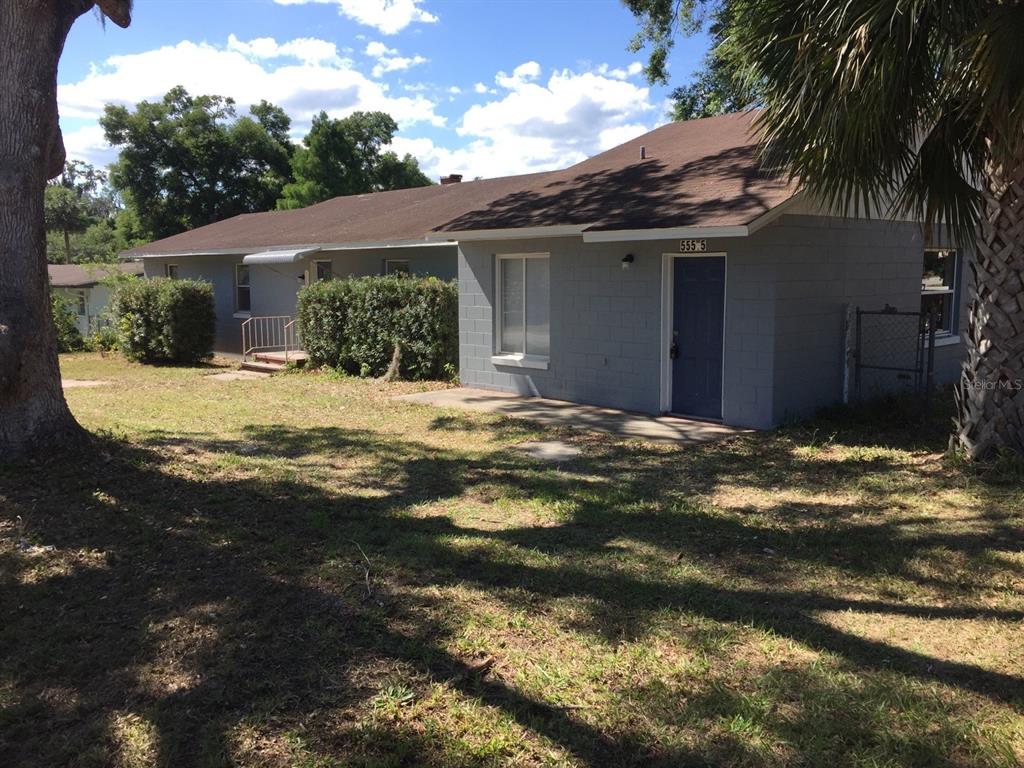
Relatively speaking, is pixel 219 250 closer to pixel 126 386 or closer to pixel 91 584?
pixel 126 386

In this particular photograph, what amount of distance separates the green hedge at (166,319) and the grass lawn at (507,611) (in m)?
11.4

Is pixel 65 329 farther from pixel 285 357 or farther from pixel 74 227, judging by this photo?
pixel 74 227

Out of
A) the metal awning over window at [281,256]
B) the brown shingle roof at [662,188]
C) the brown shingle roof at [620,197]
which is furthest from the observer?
the metal awning over window at [281,256]

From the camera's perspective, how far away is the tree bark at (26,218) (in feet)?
23.4

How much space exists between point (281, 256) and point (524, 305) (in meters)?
8.07

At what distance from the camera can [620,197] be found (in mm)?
12078

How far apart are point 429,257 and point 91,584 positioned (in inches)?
515

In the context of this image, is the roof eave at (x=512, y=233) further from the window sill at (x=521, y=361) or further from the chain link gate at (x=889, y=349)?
the chain link gate at (x=889, y=349)

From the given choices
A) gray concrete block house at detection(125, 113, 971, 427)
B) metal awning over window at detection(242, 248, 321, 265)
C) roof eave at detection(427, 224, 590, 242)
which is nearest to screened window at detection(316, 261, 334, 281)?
metal awning over window at detection(242, 248, 321, 265)

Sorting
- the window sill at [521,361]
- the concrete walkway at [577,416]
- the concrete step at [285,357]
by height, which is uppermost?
the window sill at [521,361]

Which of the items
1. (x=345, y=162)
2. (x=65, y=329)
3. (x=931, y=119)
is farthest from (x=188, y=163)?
(x=931, y=119)

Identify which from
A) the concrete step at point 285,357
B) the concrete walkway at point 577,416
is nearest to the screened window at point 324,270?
the concrete step at point 285,357

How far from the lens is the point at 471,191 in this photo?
21484 millimetres

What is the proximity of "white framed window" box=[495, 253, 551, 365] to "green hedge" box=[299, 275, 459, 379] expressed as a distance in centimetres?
163
